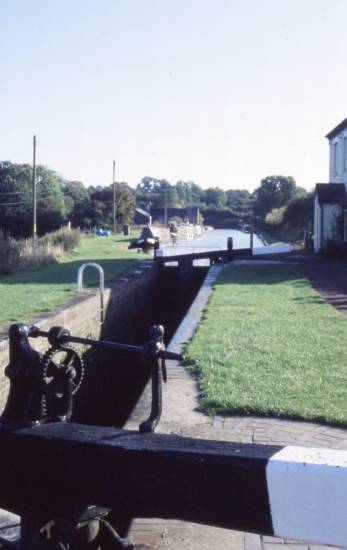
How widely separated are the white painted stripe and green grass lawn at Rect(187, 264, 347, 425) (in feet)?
11.7

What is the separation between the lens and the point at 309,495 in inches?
64.1

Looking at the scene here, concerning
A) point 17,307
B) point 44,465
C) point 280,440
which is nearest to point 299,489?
point 44,465

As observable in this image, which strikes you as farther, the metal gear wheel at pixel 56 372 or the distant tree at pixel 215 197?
the distant tree at pixel 215 197

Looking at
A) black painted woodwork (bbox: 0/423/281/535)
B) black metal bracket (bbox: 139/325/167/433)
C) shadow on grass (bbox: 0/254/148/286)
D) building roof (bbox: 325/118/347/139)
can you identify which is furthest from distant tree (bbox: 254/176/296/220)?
black painted woodwork (bbox: 0/423/281/535)

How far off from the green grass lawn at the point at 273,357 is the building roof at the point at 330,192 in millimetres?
Result: 14685

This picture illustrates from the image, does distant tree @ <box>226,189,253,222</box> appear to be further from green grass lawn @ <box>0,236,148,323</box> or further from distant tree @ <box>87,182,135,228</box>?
green grass lawn @ <box>0,236,148,323</box>

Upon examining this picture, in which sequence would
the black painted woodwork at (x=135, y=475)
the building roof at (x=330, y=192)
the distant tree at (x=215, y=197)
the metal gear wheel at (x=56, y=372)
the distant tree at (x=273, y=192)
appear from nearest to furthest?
the black painted woodwork at (x=135, y=475), the metal gear wheel at (x=56, y=372), the building roof at (x=330, y=192), the distant tree at (x=273, y=192), the distant tree at (x=215, y=197)

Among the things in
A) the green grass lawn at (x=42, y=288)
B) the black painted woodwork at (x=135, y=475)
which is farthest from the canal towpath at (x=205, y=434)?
the green grass lawn at (x=42, y=288)

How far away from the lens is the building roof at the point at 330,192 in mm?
26987

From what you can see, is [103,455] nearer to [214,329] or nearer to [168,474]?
[168,474]

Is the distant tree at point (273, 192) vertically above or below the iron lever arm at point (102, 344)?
above

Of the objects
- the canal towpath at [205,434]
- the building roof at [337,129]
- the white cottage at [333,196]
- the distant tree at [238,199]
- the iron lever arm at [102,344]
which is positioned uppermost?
the distant tree at [238,199]

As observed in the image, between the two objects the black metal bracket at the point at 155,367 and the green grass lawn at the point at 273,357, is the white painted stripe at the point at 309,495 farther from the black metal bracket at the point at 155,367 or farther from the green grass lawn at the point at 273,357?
the green grass lawn at the point at 273,357

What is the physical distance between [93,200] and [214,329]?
5884 cm
